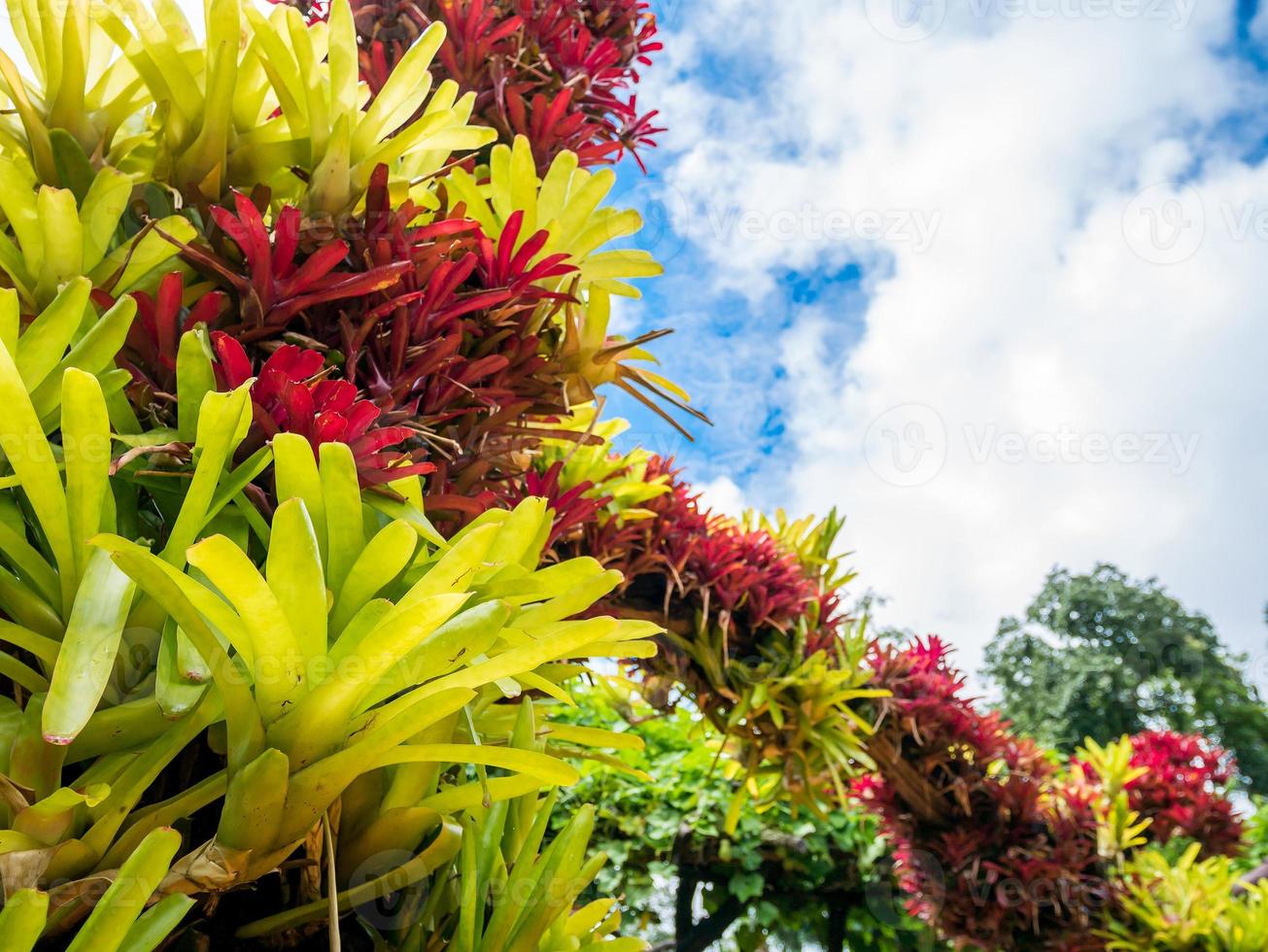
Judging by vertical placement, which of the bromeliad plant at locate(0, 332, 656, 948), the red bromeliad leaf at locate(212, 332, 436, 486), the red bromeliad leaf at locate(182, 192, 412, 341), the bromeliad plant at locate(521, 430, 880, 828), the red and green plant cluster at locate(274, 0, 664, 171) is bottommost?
the bromeliad plant at locate(0, 332, 656, 948)

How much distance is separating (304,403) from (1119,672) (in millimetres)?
8296

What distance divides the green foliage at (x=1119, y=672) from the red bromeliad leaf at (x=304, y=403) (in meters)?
7.02

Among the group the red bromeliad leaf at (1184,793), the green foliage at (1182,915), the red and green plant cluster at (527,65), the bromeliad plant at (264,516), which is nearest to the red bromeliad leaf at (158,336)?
the bromeliad plant at (264,516)

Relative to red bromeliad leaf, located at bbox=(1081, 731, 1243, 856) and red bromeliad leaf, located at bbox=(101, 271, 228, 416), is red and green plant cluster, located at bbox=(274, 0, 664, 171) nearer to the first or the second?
red bromeliad leaf, located at bbox=(101, 271, 228, 416)

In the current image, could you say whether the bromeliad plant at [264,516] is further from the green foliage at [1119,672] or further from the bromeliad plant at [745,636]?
the green foliage at [1119,672]

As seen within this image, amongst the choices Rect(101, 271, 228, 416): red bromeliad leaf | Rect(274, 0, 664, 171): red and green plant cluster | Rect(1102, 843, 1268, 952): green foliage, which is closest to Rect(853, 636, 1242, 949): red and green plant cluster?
Rect(1102, 843, 1268, 952): green foliage

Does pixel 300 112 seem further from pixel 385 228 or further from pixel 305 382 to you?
pixel 305 382

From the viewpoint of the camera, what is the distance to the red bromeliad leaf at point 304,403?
40cm

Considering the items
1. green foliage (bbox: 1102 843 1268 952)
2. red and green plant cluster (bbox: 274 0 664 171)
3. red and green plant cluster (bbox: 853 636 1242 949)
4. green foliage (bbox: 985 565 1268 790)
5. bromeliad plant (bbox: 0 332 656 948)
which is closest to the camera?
bromeliad plant (bbox: 0 332 656 948)

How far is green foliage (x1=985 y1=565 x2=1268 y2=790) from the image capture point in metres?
7.24

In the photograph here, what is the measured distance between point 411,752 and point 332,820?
3.2 inches

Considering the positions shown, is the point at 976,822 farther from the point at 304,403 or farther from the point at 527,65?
the point at 304,403

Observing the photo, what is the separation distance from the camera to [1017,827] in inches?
68.5

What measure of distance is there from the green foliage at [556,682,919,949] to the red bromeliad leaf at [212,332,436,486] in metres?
2.24
